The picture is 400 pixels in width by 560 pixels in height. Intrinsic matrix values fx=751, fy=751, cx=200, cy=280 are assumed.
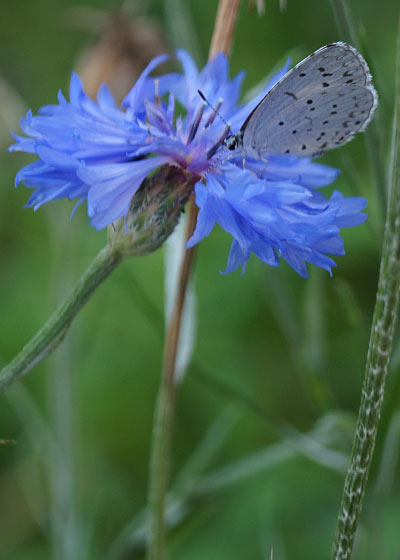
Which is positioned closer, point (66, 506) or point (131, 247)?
point (131, 247)

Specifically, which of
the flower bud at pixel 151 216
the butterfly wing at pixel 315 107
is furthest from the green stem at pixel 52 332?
the butterfly wing at pixel 315 107

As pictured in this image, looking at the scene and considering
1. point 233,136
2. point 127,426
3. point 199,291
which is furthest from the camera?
point 199,291

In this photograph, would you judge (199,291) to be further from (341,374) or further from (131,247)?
(131,247)

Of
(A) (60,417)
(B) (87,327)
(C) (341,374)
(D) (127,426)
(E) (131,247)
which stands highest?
(E) (131,247)

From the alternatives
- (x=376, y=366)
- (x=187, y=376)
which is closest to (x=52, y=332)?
(x=376, y=366)

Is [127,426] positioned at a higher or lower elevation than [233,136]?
lower

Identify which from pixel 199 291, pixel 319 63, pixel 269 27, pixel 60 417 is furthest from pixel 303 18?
pixel 319 63

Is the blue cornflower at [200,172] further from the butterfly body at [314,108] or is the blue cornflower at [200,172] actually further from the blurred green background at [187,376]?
the blurred green background at [187,376]

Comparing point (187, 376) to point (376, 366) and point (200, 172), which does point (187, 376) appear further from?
point (376, 366)

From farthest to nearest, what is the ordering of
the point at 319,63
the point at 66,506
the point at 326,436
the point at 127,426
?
1. the point at 127,426
2. the point at 66,506
3. the point at 326,436
4. the point at 319,63
